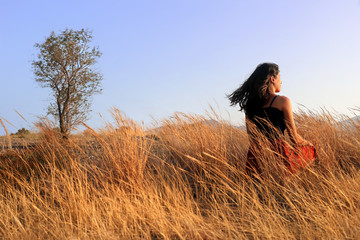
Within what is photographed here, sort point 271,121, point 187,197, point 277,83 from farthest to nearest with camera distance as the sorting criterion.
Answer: point 277,83 → point 271,121 → point 187,197

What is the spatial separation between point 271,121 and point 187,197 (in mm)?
1271

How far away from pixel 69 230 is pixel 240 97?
2.39 meters

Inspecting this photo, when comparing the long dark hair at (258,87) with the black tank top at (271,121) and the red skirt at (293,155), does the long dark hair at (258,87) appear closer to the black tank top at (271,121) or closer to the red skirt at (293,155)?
the black tank top at (271,121)

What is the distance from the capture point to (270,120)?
3.66 metres

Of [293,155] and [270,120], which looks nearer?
[293,155]

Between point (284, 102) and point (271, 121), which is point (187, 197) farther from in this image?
point (284, 102)

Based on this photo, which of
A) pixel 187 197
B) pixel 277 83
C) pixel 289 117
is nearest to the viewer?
pixel 187 197

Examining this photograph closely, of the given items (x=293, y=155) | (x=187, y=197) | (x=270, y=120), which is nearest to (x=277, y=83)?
(x=270, y=120)

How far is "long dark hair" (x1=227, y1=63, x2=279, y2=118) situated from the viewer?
12.0 feet

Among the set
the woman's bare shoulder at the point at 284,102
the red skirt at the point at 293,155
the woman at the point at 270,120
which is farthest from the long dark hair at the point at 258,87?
the red skirt at the point at 293,155

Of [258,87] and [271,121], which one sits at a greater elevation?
[258,87]

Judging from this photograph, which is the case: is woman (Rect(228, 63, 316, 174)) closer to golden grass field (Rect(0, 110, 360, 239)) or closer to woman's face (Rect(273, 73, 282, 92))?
woman's face (Rect(273, 73, 282, 92))

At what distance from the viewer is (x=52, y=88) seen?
52.1ft

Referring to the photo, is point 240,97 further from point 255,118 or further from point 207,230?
point 207,230
